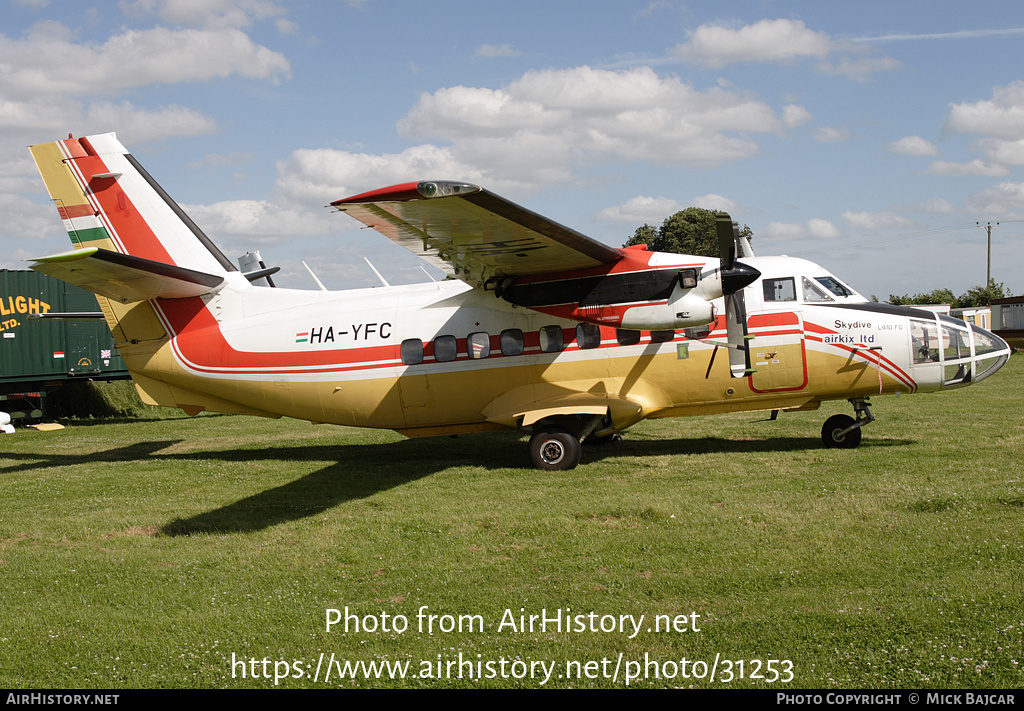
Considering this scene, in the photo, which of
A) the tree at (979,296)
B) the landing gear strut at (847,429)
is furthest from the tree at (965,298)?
the landing gear strut at (847,429)

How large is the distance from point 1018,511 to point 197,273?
13.5 meters

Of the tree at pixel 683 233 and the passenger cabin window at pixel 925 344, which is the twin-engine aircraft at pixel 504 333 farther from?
the tree at pixel 683 233

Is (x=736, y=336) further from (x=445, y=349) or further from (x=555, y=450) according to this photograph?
(x=445, y=349)

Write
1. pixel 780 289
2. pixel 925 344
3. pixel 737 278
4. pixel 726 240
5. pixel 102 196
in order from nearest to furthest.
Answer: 1. pixel 726 240
2. pixel 737 278
3. pixel 925 344
4. pixel 780 289
5. pixel 102 196

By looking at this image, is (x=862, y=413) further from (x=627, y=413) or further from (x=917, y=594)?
(x=917, y=594)

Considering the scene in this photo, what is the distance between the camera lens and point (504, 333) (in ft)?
45.3

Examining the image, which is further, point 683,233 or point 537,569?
point 683,233

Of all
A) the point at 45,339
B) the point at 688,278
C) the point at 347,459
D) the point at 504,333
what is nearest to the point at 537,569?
the point at 688,278

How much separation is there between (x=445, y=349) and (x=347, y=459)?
3.45 meters

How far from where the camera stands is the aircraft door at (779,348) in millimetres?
13203

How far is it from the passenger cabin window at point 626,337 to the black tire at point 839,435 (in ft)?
12.8

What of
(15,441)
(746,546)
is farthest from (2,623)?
(15,441)

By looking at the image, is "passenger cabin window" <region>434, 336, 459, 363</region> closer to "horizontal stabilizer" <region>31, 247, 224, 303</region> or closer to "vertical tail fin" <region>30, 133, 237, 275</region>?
"horizontal stabilizer" <region>31, 247, 224, 303</region>
